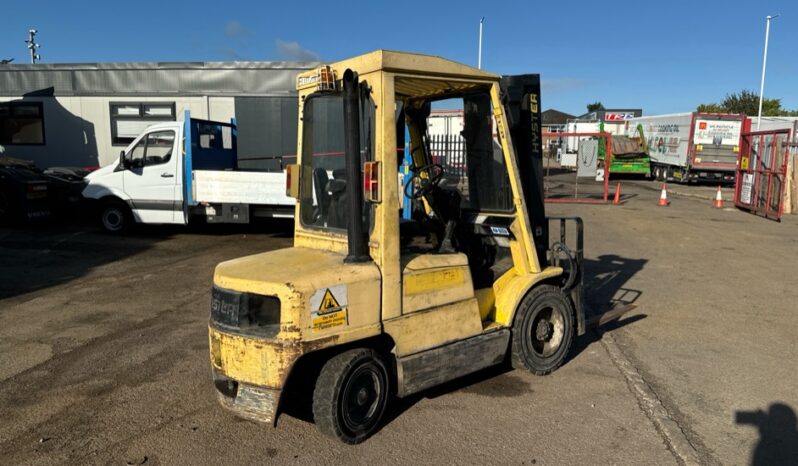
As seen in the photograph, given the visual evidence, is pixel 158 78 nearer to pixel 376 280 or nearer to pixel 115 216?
pixel 115 216

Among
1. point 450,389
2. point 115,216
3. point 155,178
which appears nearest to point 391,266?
point 450,389

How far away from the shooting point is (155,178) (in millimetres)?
11742

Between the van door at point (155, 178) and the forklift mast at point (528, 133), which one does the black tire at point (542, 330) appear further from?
the van door at point (155, 178)

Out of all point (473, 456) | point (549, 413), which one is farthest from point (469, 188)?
point (473, 456)

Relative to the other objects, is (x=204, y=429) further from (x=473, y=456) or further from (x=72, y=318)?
(x=72, y=318)

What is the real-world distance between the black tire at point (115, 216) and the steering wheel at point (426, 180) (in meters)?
9.04

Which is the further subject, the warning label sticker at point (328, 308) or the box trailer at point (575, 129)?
the box trailer at point (575, 129)

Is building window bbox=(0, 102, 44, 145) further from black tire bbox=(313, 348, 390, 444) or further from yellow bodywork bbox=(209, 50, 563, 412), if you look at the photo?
black tire bbox=(313, 348, 390, 444)

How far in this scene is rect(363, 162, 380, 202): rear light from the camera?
3648mm

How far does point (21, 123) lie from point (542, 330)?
18645 mm

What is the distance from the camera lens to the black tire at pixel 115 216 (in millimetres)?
12102

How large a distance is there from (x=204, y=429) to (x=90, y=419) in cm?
92

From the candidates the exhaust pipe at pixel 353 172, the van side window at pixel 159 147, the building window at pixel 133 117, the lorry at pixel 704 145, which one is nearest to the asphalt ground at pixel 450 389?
the exhaust pipe at pixel 353 172

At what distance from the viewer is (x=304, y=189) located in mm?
4586
